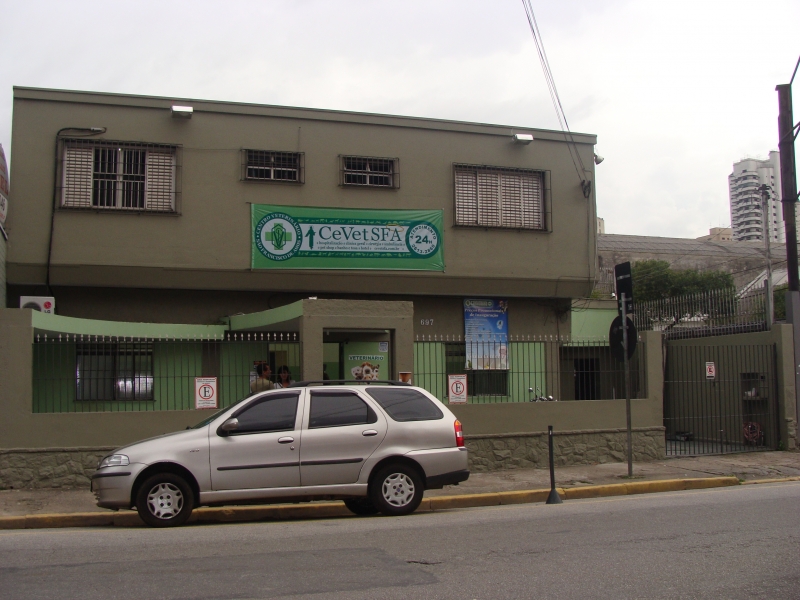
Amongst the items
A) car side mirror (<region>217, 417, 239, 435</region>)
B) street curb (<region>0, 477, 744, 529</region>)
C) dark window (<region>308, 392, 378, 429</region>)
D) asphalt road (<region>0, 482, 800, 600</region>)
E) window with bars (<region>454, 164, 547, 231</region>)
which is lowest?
street curb (<region>0, 477, 744, 529</region>)

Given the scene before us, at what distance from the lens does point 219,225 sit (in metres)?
17.6

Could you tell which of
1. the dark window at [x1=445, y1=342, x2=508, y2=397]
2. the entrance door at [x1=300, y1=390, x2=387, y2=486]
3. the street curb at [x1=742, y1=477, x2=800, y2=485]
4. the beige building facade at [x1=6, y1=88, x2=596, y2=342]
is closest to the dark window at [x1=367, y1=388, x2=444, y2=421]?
the entrance door at [x1=300, y1=390, x2=387, y2=486]

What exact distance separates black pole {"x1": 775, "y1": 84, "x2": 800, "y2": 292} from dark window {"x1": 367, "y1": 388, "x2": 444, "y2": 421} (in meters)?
10.6

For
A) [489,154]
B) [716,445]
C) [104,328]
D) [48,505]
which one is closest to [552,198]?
[489,154]

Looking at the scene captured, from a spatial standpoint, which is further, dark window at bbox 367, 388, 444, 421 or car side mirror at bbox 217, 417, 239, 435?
dark window at bbox 367, 388, 444, 421

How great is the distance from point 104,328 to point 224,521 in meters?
6.01

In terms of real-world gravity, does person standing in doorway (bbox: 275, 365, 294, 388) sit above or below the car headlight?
above

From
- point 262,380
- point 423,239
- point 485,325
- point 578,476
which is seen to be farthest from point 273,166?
point 578,476

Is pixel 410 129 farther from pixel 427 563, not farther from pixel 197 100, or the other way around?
pixel 427 563

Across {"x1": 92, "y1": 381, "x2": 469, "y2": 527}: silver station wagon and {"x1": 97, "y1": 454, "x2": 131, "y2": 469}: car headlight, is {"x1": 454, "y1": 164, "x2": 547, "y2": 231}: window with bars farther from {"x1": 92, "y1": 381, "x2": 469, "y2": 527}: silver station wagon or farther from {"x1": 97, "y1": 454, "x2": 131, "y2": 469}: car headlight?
{"x1": 97, "y1": 454, "x2": 131, "y2": 469}: car headlight

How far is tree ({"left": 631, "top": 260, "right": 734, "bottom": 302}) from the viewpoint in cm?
4603

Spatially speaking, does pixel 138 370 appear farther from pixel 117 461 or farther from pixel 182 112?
pixel 182 112

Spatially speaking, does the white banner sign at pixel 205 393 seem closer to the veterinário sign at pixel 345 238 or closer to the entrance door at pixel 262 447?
the entrance door at pixel 262 447

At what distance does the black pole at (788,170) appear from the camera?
17469 mm
